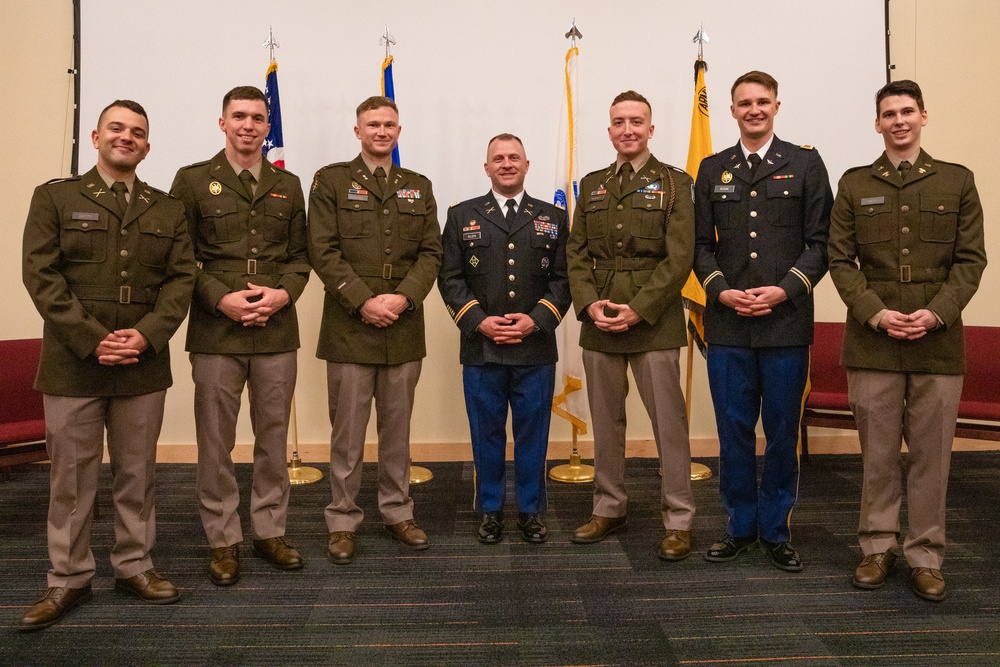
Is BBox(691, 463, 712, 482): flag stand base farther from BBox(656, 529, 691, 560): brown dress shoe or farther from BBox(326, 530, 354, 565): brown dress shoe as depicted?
BBox(326, 530, 354, 565): brown dress shoe

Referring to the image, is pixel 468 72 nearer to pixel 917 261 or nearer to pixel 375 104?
pixel 375 104

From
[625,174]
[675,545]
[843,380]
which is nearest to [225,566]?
[675,545]

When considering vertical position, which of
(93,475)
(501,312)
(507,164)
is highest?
(507,164)

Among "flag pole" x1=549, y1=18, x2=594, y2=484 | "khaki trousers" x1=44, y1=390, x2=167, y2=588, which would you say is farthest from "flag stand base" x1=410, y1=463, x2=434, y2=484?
"khaki trousers" x1=44, y1=390, x2=167, y2=588

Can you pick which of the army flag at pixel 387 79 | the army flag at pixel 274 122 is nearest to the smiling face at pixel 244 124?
the army flag at pixel 274 122

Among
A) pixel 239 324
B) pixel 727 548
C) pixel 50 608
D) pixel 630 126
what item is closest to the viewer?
pixel 50 608

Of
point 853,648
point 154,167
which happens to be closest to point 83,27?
point 154,167

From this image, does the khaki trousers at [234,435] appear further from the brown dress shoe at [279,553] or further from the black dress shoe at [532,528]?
the black dress shoe at [532,528]

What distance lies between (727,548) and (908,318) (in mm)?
1061

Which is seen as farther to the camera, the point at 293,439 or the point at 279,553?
the point at 293,439

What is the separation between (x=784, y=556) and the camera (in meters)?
2.57

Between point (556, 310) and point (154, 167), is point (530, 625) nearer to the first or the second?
point (556, 310)

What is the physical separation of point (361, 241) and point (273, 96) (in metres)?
1.61

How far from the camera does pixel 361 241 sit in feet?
9.14
